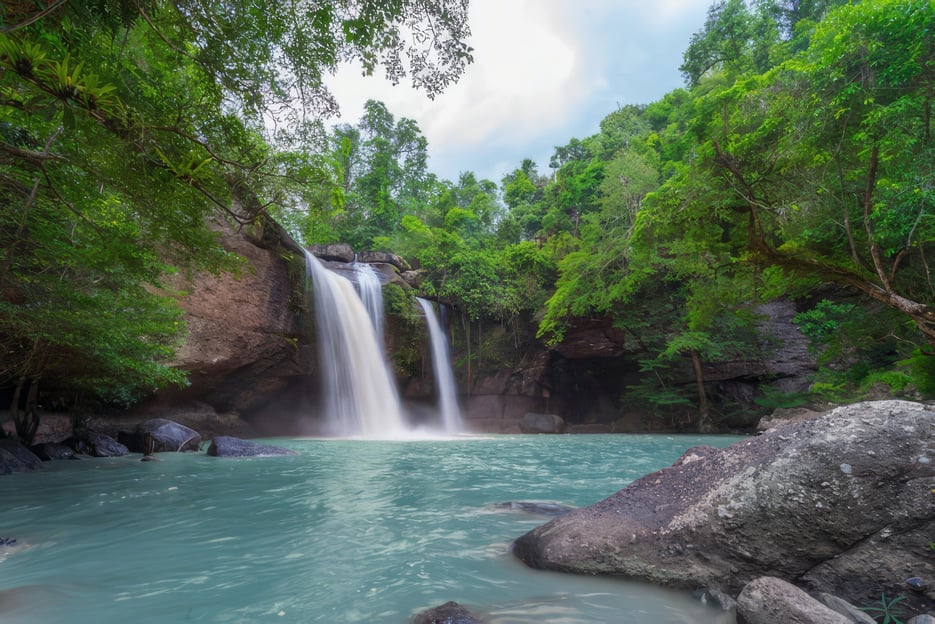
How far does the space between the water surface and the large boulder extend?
0.24m

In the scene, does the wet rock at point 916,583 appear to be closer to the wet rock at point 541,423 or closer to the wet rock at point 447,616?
the wet rock at point 447,616

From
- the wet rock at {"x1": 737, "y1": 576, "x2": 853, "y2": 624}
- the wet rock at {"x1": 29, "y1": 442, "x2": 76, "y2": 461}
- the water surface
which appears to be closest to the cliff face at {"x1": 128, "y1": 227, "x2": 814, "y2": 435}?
the wet rock at {"x1": 29, "y1": 442, "x2": 76, "y2": 461}

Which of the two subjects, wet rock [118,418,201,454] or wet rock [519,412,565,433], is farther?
wet rock [519,412,565,433]

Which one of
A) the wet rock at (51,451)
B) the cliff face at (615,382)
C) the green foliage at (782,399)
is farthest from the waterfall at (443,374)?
the wet rock at (51,451)

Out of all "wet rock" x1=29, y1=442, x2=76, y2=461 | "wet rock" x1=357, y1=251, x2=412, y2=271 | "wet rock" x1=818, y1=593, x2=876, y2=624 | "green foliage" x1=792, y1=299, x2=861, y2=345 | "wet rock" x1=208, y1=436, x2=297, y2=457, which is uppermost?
"wet rock" x1=357, y1=251, x2=412, y2=271

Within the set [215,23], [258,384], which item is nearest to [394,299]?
[258,384]

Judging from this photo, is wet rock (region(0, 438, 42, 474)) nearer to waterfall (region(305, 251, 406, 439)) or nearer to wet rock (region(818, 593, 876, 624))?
waterfall (region(305, 251, 406, 439))

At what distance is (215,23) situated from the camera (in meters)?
3.55

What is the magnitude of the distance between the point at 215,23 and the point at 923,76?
6931mm

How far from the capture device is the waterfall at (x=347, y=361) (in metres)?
17.6

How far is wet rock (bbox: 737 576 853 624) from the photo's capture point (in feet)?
6.69

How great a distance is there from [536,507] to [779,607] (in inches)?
113

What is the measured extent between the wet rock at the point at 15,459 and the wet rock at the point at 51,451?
0.73m

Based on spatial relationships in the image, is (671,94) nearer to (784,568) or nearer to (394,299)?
(394,299)
